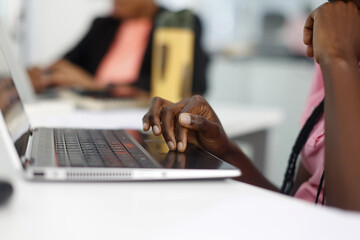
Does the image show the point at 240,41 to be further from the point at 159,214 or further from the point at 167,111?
the point at 159,214

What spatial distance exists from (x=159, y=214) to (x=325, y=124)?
300 millimetres

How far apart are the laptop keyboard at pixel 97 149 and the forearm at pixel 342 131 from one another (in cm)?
23

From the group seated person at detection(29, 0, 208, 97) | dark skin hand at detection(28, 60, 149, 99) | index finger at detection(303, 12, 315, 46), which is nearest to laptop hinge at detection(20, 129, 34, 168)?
index finger at detection(303, 12, 315, 46)

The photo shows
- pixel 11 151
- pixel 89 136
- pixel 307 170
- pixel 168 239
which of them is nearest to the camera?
pixel 168 239

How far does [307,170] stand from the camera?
2.93 feet

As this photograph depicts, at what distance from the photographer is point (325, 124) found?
611mm

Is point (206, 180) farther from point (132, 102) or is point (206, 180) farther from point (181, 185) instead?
point (132, 102)

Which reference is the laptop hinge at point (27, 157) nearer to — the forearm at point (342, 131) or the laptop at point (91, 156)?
the laptop at point (91, 156)

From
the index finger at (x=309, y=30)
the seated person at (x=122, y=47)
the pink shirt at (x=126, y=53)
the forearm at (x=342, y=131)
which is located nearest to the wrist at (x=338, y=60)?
the forearm at (x=342, y=131)

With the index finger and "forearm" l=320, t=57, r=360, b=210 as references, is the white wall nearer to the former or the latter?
the index finger

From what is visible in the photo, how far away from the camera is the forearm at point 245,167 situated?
793 millimetres

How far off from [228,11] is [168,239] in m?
4.98

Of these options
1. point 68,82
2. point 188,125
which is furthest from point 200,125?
point 68,82

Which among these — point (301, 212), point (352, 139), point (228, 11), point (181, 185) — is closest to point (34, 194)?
point (181, 185)
